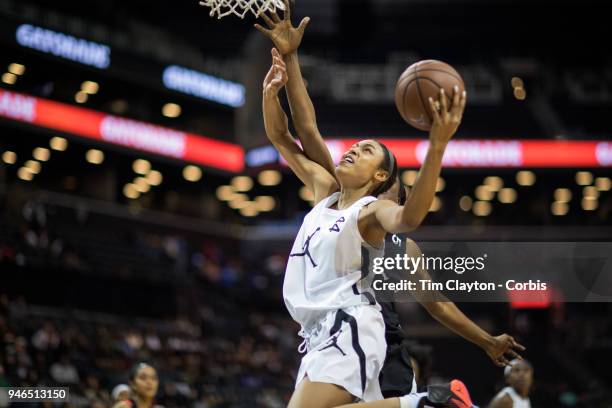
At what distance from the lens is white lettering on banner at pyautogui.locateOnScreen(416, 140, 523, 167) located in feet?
88.0

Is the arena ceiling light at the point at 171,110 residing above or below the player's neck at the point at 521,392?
above

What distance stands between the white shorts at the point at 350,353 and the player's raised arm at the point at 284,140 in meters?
0.89

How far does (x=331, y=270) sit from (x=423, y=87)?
1.00m

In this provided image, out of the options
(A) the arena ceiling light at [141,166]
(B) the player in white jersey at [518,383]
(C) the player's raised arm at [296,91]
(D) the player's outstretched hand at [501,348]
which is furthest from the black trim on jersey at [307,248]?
(A) the arena ceiling light at [141,166]

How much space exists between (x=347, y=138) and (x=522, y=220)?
26.1ft

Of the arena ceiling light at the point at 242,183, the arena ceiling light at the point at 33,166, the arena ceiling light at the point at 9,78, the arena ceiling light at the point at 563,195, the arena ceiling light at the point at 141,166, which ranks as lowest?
the arena ceiling light at the point at 33,166

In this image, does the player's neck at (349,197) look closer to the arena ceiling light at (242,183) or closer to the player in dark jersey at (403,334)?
the player in dark jersey at (403,334)

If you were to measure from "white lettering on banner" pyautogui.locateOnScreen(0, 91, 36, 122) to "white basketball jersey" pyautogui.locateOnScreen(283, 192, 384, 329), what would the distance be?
19.8 metres

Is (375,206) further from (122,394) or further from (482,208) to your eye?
(482,208)

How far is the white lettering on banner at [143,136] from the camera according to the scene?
2612cm

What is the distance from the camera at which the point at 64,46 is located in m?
24.0

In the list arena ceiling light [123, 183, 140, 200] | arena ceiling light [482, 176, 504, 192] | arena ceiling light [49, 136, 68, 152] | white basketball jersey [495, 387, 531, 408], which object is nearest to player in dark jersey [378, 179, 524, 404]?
white basketball jersey [495, 387, 531, 408]

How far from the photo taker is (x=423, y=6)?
A: 34.4 meters

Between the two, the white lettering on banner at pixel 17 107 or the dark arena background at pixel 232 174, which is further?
the white lettering on banner at pixel 17 107
